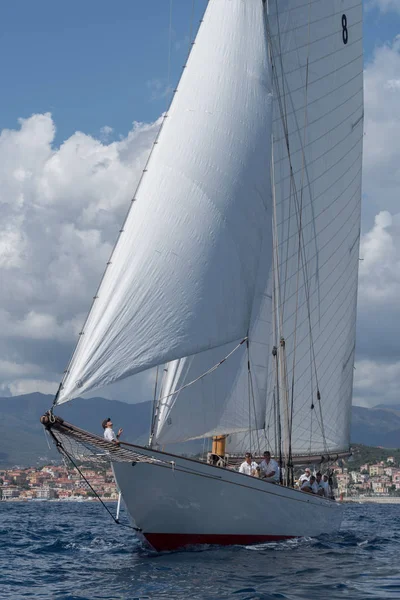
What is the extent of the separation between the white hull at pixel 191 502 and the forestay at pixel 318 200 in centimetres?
775

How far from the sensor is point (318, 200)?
116ft

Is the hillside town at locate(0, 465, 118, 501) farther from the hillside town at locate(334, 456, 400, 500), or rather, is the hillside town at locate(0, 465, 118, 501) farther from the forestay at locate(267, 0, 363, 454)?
the forestay at locate(267, 0, 363, 454)

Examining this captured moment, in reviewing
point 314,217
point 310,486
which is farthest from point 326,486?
point 314,217

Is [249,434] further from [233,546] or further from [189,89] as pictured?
[189,89]

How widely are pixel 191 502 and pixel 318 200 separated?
47.2 ft

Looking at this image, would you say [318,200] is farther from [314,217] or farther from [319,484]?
[319,484]

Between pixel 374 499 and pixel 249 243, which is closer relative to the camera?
pixel 249 243

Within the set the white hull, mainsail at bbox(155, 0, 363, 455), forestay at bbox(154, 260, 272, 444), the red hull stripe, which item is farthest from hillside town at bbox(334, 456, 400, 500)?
the red hull stripe

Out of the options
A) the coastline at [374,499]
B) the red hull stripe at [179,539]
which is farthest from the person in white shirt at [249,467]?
the coastline at [374,499]

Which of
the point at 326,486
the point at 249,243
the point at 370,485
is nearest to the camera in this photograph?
the point at 249,243

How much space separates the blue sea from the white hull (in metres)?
0.44

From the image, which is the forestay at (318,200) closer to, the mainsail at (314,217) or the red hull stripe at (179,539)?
the mainsail at (314,217)

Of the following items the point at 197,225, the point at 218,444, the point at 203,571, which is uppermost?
the point at 197,225

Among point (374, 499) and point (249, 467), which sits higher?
point (374, 499)
